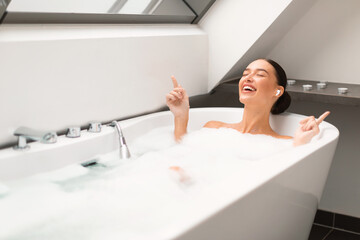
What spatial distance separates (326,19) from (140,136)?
1.34 meters

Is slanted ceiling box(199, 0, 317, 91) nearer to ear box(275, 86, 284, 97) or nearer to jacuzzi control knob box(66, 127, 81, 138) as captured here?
ear box(275, 86, 284, 97)

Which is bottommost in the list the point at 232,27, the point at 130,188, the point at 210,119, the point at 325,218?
the point at 325,218

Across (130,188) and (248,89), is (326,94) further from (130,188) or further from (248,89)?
(130,188)

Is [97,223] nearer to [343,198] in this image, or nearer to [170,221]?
[170,221]

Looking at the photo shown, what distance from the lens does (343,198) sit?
2672mm

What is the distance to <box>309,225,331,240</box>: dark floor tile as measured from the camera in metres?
2.48

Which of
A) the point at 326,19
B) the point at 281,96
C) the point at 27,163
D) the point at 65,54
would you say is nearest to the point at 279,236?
the point at 281,96

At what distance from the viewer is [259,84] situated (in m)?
2.11

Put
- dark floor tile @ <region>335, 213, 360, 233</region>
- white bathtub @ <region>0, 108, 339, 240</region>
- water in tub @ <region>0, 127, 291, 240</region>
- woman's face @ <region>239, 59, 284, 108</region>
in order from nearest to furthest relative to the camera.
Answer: white bathtub @ <region>0, 108, 339, 240</region> < water in tub @ <region>0, 127, 291, 240</region> < woman's face @ <region>239, 59, 284, 108</region> < dark floor tile @ <region>335, 213, 360, 233</region>

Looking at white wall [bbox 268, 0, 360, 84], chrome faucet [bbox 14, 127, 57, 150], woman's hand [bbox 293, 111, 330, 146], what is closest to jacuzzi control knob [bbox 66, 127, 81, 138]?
chrome faucet [bbox 14, 127, 57, 150]

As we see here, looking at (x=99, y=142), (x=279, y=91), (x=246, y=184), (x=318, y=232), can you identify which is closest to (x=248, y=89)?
(x=279, y=91)

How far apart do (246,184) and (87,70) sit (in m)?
1.03

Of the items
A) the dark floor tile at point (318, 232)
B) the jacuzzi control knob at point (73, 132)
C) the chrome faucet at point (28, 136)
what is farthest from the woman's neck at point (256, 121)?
the chrome faucet at point (28, 136)

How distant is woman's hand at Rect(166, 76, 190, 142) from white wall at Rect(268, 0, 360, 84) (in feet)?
3.10
